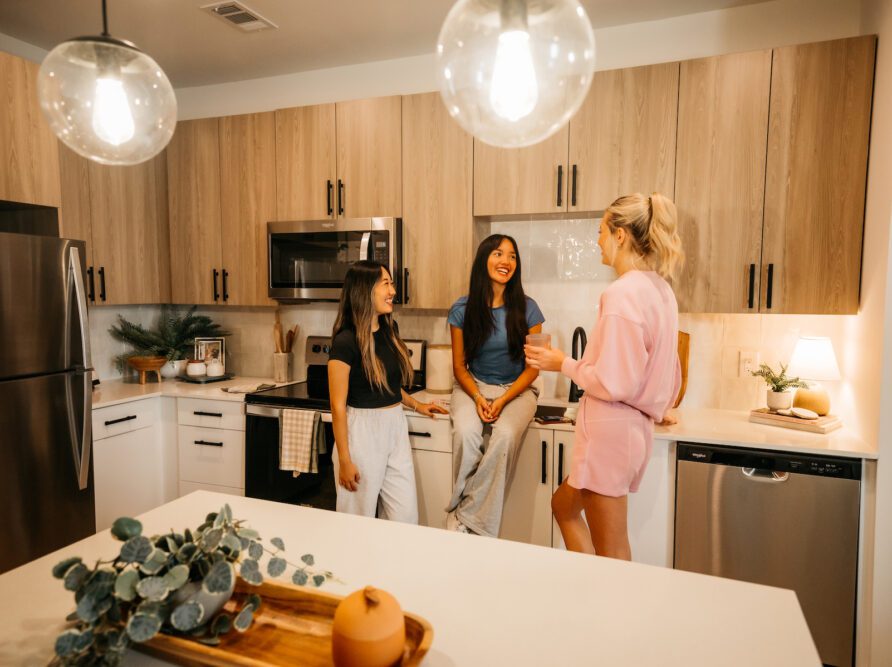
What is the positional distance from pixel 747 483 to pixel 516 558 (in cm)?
142

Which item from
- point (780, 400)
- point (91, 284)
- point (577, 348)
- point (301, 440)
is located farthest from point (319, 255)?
point (780, 400)

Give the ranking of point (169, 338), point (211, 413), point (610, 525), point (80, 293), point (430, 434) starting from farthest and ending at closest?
point (169, 338)
point (211, 413)
point (430, 434)
point (80, 293)
point (610, 525)

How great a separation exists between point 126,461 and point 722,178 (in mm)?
3284

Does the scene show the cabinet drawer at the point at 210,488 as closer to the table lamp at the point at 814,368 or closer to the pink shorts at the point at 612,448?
the pink shorts at the point at 612,448

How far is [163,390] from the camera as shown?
334 centimetres

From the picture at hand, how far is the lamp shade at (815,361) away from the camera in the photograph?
2.36 meters

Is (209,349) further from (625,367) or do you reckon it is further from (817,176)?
(817,176)

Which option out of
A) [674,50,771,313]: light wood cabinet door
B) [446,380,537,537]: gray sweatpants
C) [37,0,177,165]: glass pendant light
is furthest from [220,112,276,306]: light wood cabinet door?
[37,0,177,165]: glass pendant light

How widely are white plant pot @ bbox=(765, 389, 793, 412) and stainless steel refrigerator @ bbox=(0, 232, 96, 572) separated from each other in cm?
300

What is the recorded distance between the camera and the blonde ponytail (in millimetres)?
1935

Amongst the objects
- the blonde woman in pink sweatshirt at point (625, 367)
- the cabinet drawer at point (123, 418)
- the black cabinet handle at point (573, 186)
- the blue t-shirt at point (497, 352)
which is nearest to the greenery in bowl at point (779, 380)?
the blonde woman in pink sweatshirt at point (625, 367)

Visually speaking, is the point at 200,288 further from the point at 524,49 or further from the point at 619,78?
the point at 524,49

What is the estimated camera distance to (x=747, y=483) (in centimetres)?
226

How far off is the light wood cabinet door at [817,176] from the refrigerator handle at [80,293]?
9.67ft
